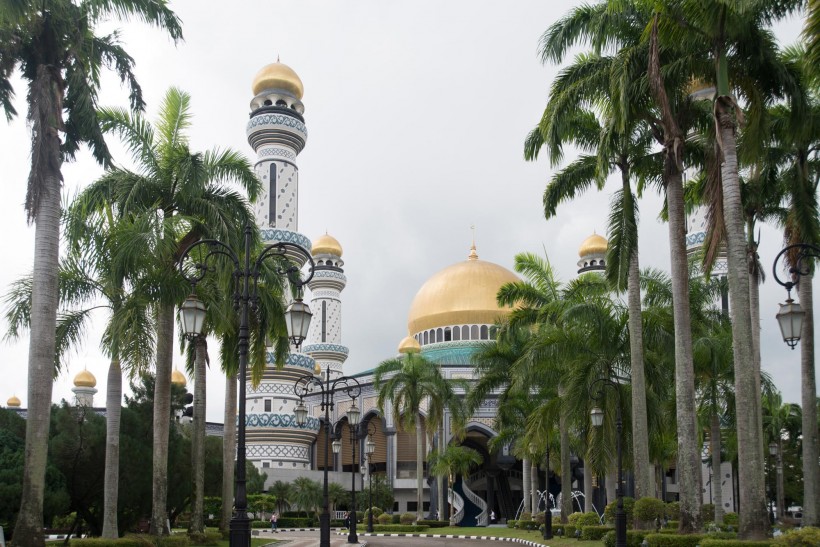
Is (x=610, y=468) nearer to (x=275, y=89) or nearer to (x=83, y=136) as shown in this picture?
(x=83, y=136)

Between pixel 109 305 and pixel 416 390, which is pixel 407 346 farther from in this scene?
pixel 109 305

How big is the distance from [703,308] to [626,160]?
450 inches

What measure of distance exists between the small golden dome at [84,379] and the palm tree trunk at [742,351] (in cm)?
6487

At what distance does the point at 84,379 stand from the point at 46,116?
60.5 meters

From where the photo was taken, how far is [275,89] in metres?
55.3

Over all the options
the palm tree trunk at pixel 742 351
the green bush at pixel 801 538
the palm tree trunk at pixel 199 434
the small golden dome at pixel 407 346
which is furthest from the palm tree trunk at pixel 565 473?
the small golden dome at pixel 407 346

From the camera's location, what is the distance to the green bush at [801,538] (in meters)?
13.1

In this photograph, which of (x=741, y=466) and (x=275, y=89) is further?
(x=275, y=89)

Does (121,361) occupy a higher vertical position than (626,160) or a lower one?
lower

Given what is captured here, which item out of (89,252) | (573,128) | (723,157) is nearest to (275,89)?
(573,128)

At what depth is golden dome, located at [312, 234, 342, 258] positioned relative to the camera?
66812mm

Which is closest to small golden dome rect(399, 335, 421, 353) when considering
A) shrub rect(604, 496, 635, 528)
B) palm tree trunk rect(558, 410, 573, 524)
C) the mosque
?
the mosque

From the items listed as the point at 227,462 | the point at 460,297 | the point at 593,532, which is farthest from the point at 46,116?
the point at 460,297

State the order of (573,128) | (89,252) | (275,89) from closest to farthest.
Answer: (89,252) < (573,128) < (275,89)
